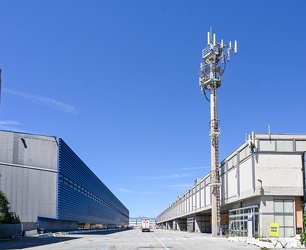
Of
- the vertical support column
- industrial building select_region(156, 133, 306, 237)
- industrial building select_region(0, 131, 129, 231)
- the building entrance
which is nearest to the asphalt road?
the building entrance

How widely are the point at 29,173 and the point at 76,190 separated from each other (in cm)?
2316

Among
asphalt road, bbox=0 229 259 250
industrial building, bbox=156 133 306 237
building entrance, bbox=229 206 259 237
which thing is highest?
industrial building, bbox=156 133 306 237

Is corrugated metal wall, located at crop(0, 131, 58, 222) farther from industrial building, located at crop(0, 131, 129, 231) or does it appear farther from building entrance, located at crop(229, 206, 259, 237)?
building entrance, located at crop(229, 206, 259, 237)

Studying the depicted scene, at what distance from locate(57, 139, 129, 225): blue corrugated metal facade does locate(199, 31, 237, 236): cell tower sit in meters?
22.6

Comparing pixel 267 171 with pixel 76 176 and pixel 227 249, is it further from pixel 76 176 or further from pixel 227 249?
pixel 76 176

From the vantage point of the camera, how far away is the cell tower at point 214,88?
5991 cm

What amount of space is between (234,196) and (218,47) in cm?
2350

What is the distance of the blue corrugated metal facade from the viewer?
68375mm

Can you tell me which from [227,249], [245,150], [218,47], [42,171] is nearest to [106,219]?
[42,171]

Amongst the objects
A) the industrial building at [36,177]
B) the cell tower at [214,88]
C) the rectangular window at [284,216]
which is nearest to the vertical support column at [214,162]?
the cell tower at [214,88]

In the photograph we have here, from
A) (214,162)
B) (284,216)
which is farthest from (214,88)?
(284,216)

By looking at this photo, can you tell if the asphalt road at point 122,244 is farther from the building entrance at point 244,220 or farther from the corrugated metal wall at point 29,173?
the corrugated metal wall at point 29,173

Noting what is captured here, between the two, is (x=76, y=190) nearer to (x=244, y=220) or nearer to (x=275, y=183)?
(x=244, y=220)

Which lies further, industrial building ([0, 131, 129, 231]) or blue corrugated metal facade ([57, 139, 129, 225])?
blue corrugated metal facade ([57, 139, 129, 225])
